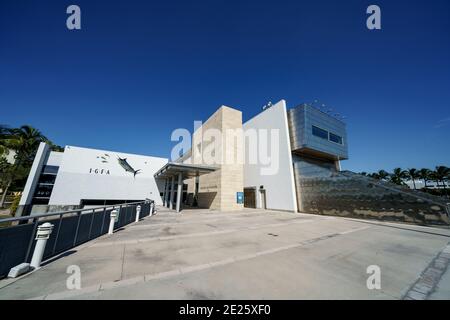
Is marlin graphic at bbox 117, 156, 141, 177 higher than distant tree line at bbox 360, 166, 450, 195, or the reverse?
distant tree line at bbox 360, 166, 450, 195

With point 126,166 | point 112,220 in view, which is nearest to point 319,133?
point 112,220

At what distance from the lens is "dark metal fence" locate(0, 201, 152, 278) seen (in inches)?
129

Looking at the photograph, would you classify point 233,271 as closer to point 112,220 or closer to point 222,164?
point 112,220

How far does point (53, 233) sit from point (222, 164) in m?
16.6

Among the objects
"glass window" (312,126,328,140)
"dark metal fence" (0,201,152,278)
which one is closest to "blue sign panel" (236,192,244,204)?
"glass window" (312,126,328,140)

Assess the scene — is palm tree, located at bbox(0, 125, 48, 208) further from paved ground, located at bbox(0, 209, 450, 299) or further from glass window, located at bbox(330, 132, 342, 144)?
glass window, located at bbox(330, 132, 342, 144)

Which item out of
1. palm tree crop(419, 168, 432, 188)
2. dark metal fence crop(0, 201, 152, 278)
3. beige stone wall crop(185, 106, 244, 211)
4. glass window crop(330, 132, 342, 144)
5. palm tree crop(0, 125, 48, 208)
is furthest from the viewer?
palm tree crop(419, 168, 432, 188)

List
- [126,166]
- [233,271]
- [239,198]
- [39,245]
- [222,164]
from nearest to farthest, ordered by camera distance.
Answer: [233,271] < [39,245] < [222,164] < [239,198] < [126,166]

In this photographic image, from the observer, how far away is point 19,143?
2488cm

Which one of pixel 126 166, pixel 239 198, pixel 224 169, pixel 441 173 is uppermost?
pixel 441 173

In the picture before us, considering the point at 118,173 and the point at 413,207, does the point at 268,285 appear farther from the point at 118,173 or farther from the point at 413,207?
the point at 118,173

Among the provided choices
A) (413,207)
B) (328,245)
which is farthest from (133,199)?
(413,207)

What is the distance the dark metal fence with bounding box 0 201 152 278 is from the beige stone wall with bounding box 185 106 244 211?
42.0 feet

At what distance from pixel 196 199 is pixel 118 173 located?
43.6 ft
